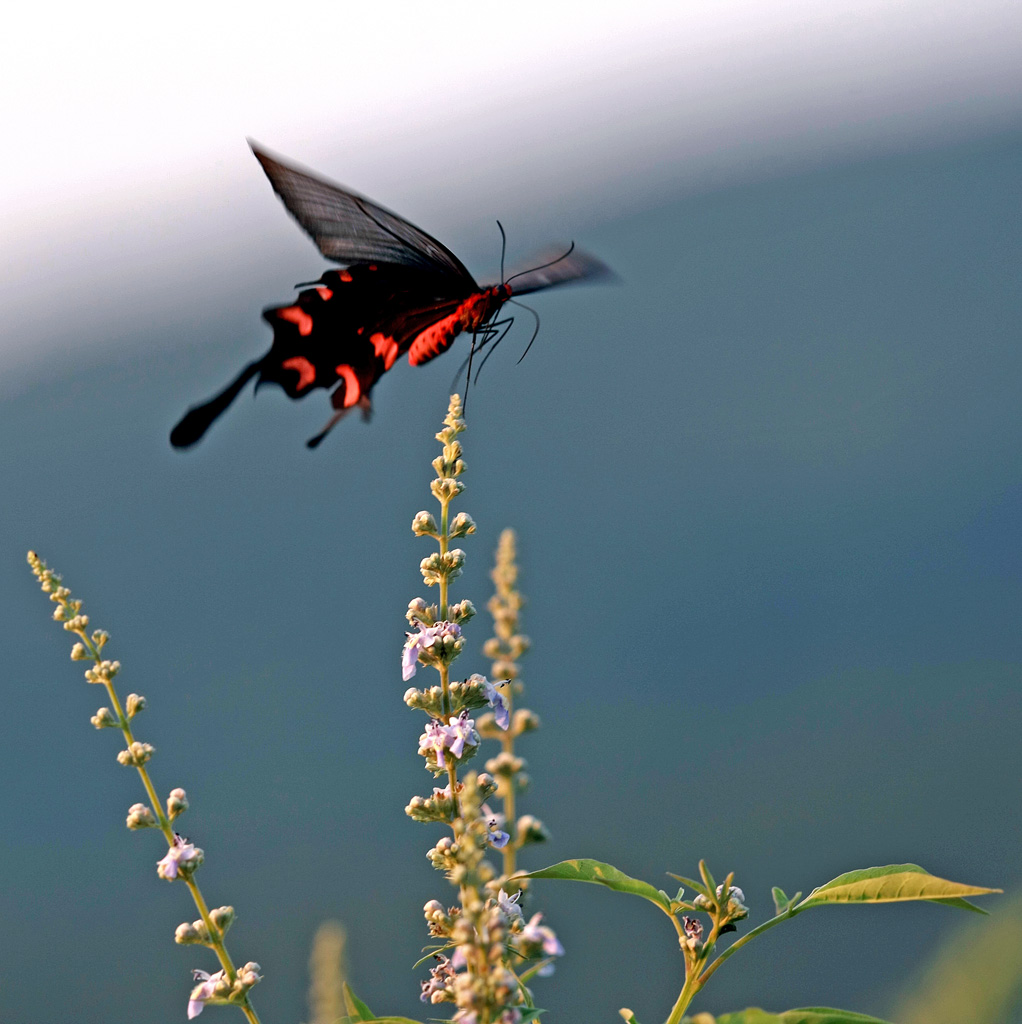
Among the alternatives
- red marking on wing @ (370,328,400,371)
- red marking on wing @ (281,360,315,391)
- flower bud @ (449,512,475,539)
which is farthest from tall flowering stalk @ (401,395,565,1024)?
red marking on wing @ (370,328,400,371)

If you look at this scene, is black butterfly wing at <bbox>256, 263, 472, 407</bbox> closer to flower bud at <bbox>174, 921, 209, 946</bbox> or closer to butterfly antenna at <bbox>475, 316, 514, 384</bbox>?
butterfly antenna at <bbox>475, 316, 514, 384</bbox>

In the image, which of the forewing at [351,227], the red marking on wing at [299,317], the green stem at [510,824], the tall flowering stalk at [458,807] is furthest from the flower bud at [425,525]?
the red marking on wing at [299,317]

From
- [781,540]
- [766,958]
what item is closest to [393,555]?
[781,540]

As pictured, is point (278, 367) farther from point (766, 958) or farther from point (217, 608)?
point (217, 608)

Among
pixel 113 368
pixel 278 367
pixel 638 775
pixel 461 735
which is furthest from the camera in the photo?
pixel 113 368

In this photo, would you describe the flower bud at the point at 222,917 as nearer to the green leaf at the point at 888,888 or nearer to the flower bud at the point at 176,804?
the flower bud at the point at 176,804

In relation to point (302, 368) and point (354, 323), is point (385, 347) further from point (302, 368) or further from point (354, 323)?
point (302, 368)
